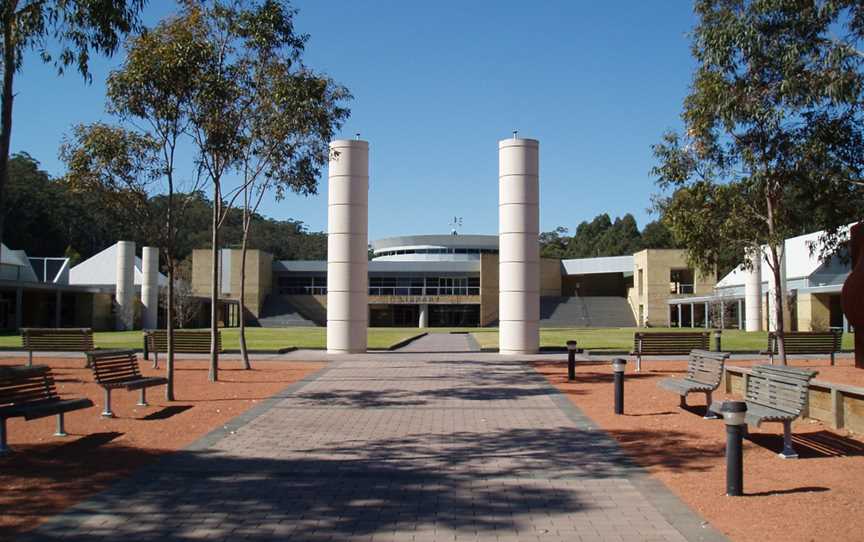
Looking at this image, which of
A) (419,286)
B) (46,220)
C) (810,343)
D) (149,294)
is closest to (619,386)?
(810,343)

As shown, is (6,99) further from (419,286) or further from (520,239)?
(419,286)

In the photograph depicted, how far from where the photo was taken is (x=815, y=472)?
746 cm

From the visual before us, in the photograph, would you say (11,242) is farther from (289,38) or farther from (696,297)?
(289,38)

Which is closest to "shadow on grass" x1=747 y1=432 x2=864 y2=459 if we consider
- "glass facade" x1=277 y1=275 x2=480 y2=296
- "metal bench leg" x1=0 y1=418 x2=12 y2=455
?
"metal bench leg" x1=0 y1=418 x2=12 y2=455

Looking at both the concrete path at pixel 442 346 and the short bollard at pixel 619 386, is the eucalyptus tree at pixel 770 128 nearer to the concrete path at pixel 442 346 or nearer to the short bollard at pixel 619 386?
the short bollard at pixel 619 386

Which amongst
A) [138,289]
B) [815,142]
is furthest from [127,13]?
[138,289]

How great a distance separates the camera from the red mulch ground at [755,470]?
5.83 metres

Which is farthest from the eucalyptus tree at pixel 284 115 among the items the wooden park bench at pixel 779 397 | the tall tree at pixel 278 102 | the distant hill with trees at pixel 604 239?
the distant hill with trees at pixel 604 239

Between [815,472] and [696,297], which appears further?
[696,297]

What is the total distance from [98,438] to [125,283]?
48.1 m

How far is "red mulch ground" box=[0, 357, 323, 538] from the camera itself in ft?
22.1

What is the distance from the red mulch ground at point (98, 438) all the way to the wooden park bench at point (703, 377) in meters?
6.74

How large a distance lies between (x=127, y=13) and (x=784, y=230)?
1330cm

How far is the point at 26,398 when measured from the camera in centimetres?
885
